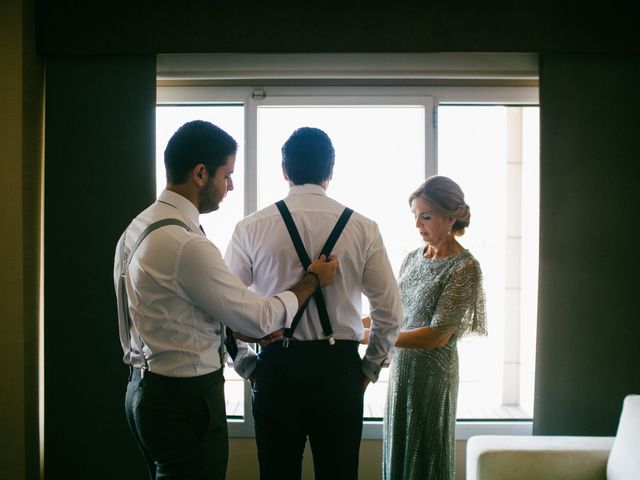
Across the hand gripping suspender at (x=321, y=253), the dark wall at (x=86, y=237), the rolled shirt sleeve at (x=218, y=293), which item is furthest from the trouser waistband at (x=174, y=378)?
the dark wall at (x=86, y=237)

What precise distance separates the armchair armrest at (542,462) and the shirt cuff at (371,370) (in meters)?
0.60

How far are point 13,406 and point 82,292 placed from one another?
0.62 m

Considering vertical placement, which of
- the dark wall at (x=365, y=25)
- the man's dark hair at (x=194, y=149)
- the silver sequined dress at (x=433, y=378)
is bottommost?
the silver sequined dress at (x=433, y=378)

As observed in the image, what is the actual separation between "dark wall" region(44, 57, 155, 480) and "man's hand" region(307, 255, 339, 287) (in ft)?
4.29

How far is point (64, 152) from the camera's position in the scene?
97.6 inches

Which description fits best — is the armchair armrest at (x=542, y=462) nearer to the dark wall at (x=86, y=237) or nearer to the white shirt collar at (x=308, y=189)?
the white shirt collar at (x=308, y=189)

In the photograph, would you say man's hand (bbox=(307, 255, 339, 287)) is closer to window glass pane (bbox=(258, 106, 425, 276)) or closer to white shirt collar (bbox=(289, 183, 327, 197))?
white shirt collar (bbox=(289, 183, 327, 197))

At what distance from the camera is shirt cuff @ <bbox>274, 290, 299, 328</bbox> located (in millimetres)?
1420

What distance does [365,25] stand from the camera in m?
2.42

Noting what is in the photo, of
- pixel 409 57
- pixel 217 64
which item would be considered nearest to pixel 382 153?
pixel 409 57

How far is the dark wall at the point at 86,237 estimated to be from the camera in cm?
247

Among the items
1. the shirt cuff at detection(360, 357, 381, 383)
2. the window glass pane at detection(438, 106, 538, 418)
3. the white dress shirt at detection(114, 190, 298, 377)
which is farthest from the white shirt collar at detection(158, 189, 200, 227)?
the window glass pane at detection(438, 106, 538, 418)

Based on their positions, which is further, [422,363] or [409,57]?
[409,57]

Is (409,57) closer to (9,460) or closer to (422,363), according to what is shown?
(422,363)
